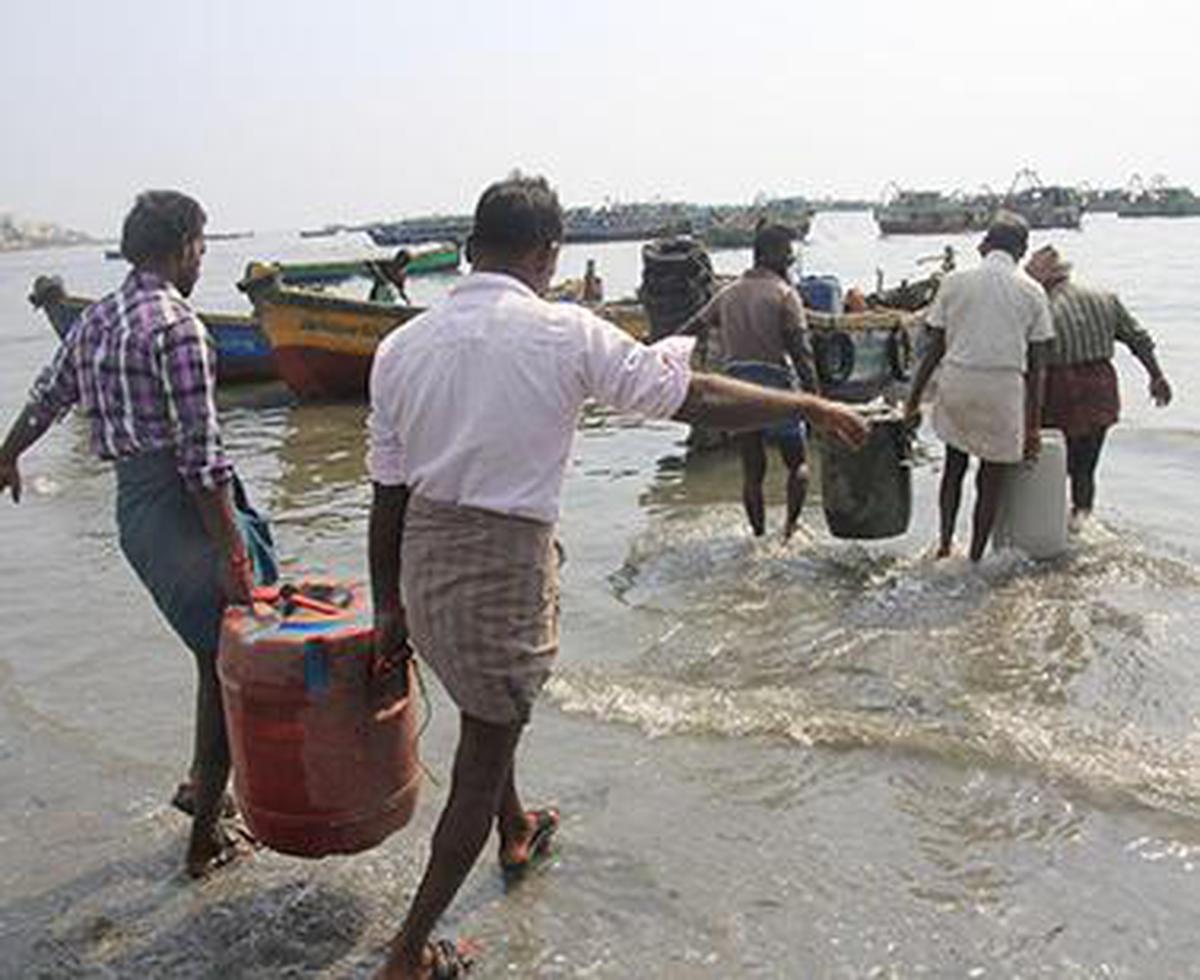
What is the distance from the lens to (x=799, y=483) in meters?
7.64

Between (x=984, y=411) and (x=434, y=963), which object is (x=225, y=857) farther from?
(x=984, y=411)

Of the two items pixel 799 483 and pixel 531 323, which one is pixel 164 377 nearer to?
pixel 531 323

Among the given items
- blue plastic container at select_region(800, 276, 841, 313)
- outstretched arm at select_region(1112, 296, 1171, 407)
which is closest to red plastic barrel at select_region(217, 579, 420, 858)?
outstretched arm at select_region(1112, 296, 1171, 407)

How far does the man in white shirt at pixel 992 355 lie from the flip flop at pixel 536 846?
11.6 feet

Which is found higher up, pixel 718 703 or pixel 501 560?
pixel 501 560

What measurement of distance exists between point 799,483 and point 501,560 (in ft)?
16.1

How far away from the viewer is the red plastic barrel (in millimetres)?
3252

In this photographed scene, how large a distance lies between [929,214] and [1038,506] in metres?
76.9

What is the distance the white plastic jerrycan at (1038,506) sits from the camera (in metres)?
6.83

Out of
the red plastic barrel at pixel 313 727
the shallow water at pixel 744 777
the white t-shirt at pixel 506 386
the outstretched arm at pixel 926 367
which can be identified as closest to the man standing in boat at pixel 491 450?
the white t-shirt at pixel 506 386

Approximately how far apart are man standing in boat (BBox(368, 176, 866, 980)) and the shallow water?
2.38ft

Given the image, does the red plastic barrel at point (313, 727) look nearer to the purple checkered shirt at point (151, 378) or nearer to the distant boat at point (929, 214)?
the purple checkered shirt at point (151, 378)

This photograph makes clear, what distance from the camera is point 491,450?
112 inches

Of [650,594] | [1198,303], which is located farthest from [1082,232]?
[650,594]
